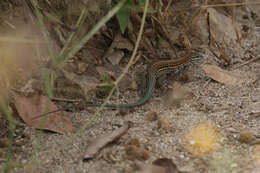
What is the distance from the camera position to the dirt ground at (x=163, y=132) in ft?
5.95

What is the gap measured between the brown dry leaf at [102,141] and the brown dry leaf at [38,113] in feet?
0.92

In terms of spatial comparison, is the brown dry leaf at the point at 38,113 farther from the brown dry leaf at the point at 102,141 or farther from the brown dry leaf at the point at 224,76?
the brown dry leaf at the point at 224,76

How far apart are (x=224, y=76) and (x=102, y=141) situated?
1.50 metres

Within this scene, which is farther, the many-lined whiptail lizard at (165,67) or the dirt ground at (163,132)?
the many-lined whiptail lizard at (165,67)

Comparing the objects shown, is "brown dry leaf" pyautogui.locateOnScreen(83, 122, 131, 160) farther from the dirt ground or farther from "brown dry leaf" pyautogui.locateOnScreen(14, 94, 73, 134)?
"brown dry leaf" pyautogui.locateOnScreen(14, 94, 73, 134)

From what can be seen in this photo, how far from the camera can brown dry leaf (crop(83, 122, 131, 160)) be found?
185 centimetres

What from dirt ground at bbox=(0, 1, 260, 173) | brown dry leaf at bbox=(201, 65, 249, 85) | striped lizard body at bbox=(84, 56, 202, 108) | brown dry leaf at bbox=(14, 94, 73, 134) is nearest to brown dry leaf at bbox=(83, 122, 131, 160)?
dirt ground at bbox=(0, 1, 260, 173)

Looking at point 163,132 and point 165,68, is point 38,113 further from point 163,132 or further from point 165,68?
point 165,68

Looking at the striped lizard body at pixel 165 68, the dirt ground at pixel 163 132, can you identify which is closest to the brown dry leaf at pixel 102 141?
the dirt ground at pixel 163 132

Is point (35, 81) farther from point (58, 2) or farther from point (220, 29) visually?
point (220, 29)

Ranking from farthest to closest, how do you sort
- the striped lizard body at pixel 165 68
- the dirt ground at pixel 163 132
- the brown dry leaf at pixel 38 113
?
the striped lizard body at pixel 165 68 < the brown dry leaf at pixel 38 113 < the dirt ground at pixel 163 132

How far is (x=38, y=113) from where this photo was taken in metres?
2.18

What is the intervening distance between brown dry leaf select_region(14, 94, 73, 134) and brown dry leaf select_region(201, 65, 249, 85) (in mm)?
1417

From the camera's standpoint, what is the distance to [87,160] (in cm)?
183
